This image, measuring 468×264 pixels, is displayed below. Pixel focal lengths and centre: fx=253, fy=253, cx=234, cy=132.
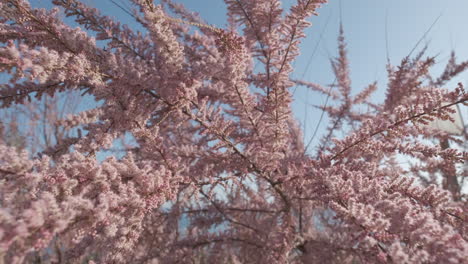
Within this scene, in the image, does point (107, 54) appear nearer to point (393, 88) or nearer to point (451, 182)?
point (393, 88)

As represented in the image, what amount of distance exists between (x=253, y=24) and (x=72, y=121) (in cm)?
138

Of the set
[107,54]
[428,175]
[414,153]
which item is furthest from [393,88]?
[428,175]

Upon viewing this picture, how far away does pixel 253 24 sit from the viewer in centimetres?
178

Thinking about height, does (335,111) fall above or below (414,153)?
above

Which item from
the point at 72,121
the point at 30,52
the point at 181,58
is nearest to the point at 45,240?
the point at 30,52

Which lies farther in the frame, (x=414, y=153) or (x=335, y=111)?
(x=335, y=111)

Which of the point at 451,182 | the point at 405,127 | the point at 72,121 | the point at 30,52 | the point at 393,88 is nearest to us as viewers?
the point at 30,52

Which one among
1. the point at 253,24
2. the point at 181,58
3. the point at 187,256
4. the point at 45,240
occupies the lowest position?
the point at 187,256

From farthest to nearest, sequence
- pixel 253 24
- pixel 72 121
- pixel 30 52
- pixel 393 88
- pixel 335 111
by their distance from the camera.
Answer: pixel 335 111 → pixel 393 88 → pixel 253 24 → pixel 72 121 → pixel 30 52

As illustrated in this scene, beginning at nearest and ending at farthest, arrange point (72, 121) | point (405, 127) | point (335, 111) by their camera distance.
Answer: point (405, 127), point (72, 121), point (335, 111)

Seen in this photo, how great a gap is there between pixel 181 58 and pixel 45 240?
2.94ft

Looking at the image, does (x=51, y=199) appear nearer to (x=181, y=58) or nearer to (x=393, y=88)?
(x=181, y=58)

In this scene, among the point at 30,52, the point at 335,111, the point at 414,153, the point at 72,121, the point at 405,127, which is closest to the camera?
the point at 30,52

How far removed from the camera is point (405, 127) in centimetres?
119
